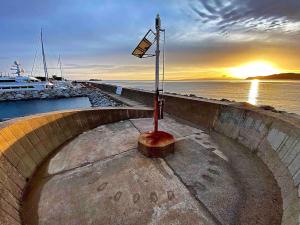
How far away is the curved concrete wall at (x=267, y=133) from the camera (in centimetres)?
412

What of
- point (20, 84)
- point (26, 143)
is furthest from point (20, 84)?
point (26, 143)

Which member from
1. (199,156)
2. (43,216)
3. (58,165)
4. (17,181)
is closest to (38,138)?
(58,165)

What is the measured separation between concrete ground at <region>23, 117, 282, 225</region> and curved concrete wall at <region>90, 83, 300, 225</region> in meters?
0.32

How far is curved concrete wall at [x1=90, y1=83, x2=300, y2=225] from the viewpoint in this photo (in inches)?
162

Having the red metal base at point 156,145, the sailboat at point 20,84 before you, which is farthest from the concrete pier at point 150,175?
the sailboat at point 20,84

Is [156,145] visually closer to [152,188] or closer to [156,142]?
[156,142]

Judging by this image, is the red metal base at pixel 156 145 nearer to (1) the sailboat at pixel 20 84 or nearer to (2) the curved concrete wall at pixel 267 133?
(2) the curved concrete wall at pixel 267 133

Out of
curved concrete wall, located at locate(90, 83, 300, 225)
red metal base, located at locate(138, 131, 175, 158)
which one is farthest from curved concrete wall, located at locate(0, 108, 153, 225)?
curved concrete wall, located at locate(90, 83, 300, 225)

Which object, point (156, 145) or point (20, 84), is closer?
point (156, 145)

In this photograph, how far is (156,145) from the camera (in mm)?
6121

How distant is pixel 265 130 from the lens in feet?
21.1

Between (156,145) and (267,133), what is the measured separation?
3.88m

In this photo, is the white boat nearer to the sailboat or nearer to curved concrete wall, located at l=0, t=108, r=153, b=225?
the sailboat

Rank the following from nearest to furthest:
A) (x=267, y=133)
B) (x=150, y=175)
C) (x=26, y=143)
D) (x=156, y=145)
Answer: (x=150, y=175), (x=26, y=143), (x=156, y=145), (x=267, y=133)
